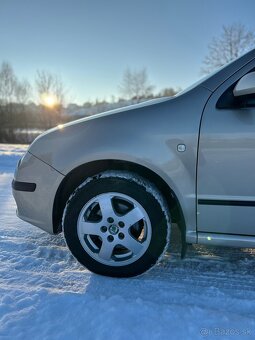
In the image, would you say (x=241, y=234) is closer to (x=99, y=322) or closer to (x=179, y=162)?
(x=179, y=162)

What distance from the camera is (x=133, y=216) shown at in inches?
87.7

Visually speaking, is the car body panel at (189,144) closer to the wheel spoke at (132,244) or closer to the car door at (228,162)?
the car door at (228,162)

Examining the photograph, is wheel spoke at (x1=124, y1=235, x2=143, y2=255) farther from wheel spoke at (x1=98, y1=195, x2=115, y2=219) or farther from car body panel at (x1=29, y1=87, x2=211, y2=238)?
car body panel at (x1=29, y1=87, x2=211, y2=238)

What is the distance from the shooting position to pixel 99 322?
1843 mm

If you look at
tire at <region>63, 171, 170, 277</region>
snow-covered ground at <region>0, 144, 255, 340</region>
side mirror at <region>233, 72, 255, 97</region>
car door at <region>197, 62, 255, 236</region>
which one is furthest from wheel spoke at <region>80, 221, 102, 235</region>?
side mirror at <region>233, 72, 255, 97</region>

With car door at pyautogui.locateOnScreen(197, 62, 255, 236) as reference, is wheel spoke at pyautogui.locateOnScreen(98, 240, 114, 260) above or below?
below

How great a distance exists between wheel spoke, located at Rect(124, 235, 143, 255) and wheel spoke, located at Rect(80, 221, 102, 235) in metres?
0.20

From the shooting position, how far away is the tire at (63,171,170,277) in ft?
7.30

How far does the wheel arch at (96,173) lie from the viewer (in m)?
2.34

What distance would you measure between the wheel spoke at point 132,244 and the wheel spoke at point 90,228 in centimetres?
20

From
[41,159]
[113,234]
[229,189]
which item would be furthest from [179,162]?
[41,159]

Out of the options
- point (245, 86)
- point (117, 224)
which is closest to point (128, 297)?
point (117, 224)

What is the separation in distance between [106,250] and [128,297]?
1.15 feet

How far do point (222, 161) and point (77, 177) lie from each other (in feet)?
3.47
